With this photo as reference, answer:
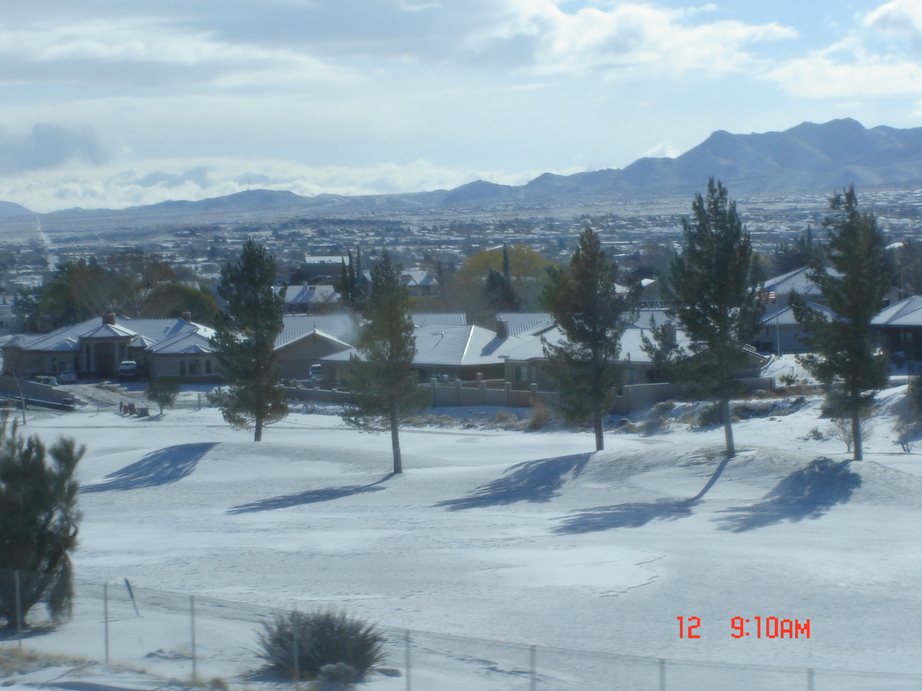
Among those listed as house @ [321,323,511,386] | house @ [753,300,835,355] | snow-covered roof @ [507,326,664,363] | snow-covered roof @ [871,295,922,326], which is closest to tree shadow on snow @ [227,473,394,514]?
snow-covered roof @ [507,326,664,363]

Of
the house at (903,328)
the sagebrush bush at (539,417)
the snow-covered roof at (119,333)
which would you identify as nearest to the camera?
the sagebrush bush at (539,417)

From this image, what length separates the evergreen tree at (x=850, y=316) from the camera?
2444 cm

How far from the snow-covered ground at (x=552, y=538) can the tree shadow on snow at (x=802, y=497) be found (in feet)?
0.22

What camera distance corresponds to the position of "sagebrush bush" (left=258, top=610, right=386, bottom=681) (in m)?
9.88

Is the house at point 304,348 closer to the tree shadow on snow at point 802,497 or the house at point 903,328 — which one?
the house at point 903,328

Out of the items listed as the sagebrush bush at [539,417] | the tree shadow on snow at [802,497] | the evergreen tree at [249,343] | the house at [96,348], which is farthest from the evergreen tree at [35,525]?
the house at [96,348]

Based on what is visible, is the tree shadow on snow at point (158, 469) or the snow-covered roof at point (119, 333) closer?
the tree shadow on snow at point (158, 469)

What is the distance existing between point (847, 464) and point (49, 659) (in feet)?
59.7

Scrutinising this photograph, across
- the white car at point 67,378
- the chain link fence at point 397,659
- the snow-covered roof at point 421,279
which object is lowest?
the white car at point 67,378

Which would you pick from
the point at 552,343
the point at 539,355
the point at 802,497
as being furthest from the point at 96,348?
the point at 802,497

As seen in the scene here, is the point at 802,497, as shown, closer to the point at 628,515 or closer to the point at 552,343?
the point at 628,515

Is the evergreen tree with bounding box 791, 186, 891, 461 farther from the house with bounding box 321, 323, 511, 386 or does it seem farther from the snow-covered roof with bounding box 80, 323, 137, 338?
the snow-covered roof with bounding box 80, 323, 137, 338

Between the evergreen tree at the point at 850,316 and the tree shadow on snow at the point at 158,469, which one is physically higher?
the evergreen tree at the point at 850,316
